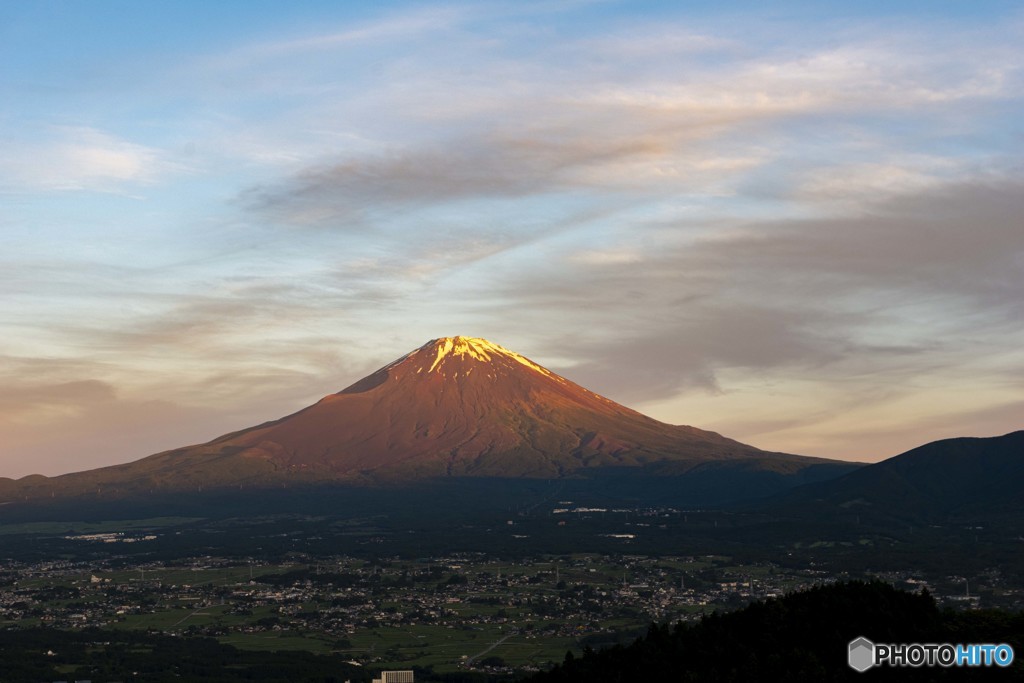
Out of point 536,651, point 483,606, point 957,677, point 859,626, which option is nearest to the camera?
point 957,677

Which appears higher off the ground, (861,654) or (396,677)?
(861,654)

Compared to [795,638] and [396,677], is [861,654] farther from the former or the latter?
[396,677]

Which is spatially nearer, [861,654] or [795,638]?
[861,654]

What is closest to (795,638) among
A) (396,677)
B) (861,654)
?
(861,654)

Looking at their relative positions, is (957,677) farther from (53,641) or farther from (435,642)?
(53,641)

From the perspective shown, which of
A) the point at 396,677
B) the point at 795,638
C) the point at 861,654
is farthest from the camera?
the point at 396,677

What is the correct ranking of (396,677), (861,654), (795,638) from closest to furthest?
1. (861,654)
2. (795,638)
3. (396,677)

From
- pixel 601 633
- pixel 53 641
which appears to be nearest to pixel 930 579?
pixel 601 633

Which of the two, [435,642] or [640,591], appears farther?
[640,591]
